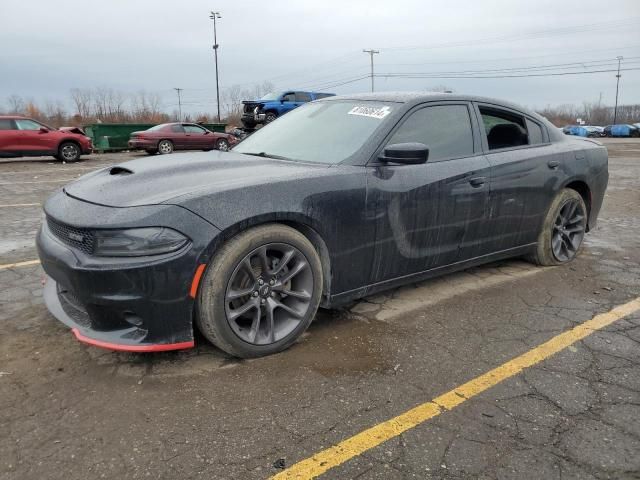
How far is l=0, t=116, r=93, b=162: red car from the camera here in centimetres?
1619

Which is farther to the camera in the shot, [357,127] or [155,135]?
[155,135]

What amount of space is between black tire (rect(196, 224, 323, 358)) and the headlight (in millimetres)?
251

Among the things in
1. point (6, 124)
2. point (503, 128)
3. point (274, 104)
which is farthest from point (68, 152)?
point (503, 128)

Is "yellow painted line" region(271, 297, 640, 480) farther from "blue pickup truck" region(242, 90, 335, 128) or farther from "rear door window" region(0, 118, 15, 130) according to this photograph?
"blue pickup truck" region(242, 90, 335, 128)

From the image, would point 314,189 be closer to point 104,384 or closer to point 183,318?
point 183,318

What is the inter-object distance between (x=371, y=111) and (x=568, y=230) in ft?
7.90

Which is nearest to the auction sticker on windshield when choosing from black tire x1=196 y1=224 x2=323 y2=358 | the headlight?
black tire x1=196 y1=224 x2=323 y2=358

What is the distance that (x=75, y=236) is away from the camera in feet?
8.52

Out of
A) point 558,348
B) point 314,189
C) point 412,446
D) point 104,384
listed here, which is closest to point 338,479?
point 412,446

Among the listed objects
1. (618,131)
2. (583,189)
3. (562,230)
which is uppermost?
(618,131)

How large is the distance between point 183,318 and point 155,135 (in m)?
18.9

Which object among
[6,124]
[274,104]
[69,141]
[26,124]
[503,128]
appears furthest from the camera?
[274,104]

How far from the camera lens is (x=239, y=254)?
8.73ft

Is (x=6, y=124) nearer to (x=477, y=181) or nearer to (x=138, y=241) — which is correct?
(x=138, y=241)
